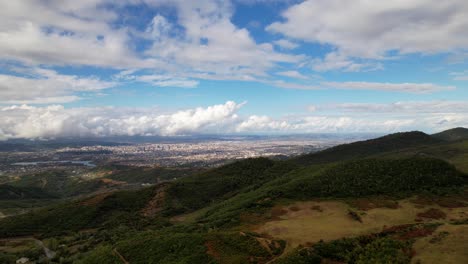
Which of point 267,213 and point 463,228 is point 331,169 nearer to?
point 267,213

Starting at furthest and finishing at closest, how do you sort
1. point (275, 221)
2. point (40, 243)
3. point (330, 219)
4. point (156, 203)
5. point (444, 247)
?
point (156, 203) → point (40, 243) → point (275, 221) → point (330, 219) → point (444, 247)

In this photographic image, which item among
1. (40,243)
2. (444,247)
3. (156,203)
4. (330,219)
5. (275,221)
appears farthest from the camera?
(156,203)

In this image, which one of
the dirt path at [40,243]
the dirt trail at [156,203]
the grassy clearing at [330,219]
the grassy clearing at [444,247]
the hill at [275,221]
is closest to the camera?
the grassy clearing at [444,247]

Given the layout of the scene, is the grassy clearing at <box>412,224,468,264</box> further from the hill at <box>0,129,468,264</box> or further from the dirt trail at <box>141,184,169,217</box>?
the dirt trail at <box>141,184,169,217</box>

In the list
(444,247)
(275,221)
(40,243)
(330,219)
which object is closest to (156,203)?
(40,243)

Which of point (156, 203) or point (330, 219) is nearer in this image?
point (330, 219)

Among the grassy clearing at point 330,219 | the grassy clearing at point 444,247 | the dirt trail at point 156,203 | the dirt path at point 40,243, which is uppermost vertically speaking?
the grassy clearing at point 444,247

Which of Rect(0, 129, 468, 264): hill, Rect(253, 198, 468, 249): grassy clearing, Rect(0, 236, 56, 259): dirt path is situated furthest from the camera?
Rect(0, 236, 56, 259): dirt path

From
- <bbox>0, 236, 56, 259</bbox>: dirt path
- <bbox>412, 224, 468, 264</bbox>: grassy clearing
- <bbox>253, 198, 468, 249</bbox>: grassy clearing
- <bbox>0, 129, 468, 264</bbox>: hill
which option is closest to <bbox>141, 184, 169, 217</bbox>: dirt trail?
<bbox>0, 129, 468, 264</bbox>: hill

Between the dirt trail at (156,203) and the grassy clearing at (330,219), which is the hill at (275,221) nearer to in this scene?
the grassy clearing at (330,219)

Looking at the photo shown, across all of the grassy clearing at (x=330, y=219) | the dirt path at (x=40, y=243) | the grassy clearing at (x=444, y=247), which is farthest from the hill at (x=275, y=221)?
the dirt path at (x=40, y=243)

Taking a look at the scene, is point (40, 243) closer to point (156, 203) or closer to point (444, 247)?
point (156, 203)

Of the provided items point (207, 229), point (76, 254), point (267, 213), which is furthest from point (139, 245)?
point (267, 213)
